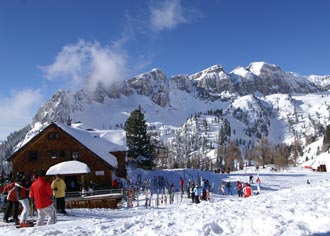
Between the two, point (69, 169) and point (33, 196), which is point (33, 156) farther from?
point (33, 196)

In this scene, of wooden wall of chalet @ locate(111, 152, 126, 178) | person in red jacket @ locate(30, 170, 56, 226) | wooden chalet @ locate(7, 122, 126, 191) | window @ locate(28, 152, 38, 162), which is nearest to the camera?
person in red jacket @ locate(30, 170, 56, 226)

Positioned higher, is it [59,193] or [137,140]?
[137,140]

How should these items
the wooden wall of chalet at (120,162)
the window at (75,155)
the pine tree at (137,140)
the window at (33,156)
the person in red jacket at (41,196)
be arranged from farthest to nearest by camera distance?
the pine tree at (137,140) → the wooden wall of chalet at (120,162) → the window at (33,156) → the window at (75,155) → the person in red jacket at (41,196)

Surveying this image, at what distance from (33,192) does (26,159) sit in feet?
96.9

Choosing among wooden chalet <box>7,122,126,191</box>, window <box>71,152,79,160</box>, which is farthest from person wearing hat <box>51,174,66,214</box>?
window <box>71,152,79,160</box>

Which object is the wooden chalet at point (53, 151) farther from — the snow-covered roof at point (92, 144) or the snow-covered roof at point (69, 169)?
the snow-covered roof at point (69, 169)

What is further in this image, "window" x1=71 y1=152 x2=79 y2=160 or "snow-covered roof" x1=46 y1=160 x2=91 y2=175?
"window" x1=71 y1=152 x2=79 y2=160

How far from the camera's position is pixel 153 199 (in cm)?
3036

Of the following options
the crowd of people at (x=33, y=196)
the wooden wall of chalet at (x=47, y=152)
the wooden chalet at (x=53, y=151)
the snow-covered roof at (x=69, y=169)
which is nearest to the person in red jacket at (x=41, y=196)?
the crowd of people at (x=33, y=196)

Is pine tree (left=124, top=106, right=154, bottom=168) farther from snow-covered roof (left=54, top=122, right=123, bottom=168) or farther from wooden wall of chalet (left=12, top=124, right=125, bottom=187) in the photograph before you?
wooden wall of chalet (left=12, top=124, right=125, bottom=187)

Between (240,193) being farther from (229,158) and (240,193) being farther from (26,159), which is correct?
(229,158)

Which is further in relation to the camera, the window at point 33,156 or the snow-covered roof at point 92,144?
the window at point 33,156

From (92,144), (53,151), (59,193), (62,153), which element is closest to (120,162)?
(92,144)

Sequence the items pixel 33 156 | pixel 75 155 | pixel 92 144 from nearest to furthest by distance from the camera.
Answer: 1. pixel 75 155
2. pixel 33 156
3. pixel 92 144
